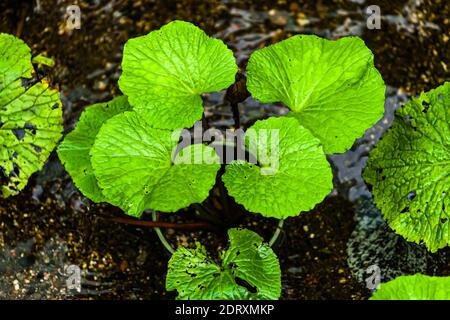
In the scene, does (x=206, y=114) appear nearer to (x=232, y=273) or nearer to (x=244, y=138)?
(x=244, y=138)

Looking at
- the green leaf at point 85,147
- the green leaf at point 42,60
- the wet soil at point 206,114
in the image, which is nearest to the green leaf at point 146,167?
the green leaf at point 85,147

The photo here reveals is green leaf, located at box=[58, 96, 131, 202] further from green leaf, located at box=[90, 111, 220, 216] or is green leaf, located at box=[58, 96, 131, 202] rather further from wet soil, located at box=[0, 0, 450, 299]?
wet soil, located at box=[0, 0, 450, 299]

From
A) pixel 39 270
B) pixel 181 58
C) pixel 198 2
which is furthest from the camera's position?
pixel 198 2

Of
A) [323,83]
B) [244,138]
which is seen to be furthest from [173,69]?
[323,83]

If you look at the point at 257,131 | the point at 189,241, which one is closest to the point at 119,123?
the point at 257,131

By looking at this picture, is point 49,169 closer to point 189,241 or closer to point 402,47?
point 189,241

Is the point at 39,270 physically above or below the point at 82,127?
below
